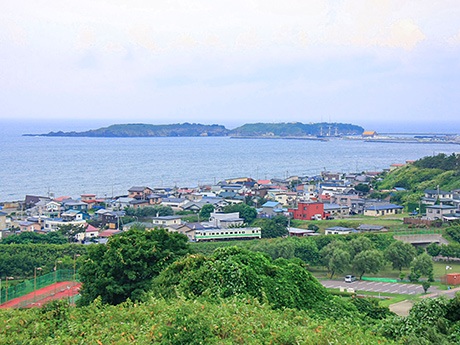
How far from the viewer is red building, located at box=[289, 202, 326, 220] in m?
29.6

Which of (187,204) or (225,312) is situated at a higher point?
(225,312)

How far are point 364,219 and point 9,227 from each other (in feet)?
49.8

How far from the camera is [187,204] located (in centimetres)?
3322

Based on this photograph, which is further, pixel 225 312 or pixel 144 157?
pixel 144 157

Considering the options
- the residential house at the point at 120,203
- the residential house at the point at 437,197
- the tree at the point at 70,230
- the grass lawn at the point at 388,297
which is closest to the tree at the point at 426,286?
the grass lawn at the point at 388,297

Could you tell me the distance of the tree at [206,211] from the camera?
3075 cm

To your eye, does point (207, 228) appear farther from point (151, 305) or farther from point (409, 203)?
point (151, 305)

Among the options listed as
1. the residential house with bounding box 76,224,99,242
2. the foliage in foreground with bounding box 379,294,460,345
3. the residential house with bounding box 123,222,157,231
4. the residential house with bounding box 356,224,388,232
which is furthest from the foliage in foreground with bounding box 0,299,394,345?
the residential house with bounding box 356,224,388,232

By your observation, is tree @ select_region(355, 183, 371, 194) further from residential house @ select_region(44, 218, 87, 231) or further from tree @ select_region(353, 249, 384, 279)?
tree @ select_region(353, 249, 384, 279)

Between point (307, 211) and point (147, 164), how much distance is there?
3605 cm

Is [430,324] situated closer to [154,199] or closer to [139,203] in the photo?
[139,203]

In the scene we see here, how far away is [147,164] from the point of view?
63.8m

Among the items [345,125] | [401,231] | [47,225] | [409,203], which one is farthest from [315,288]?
[345,125]

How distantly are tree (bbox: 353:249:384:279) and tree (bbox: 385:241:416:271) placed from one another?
987mm
